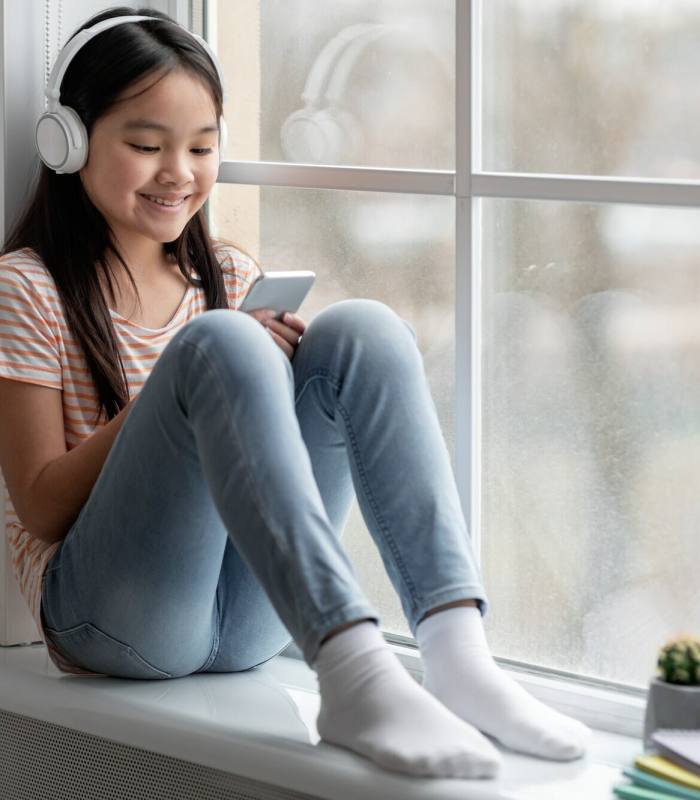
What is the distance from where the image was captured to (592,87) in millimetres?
1525

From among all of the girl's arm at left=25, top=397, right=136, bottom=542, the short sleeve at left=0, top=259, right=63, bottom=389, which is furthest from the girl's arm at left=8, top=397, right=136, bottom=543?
the short sleeve at left=0, top=259, right=63, bottom=389

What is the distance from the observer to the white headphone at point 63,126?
1621 mm

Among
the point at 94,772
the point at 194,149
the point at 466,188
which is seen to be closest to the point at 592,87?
the point at 466,188

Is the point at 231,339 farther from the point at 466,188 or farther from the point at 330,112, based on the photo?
the point at 330,112

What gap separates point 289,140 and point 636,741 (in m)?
0.95

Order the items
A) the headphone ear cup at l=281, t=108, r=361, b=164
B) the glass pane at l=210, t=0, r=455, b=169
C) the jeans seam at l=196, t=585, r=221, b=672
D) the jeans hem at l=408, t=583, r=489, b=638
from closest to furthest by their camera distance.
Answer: the jeans hem at l=408, t=583, r=489, b=638, the jeans seam at l=196, t=585, r=221, b=672, the glass pane at l=210, t=0, r=455, b=169, the headphone ear cup at l=281, t=108, r=361, b=164

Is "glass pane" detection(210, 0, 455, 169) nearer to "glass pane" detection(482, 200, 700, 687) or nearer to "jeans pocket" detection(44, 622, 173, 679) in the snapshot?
"glass pane" detection(482, 200, 700, 687)

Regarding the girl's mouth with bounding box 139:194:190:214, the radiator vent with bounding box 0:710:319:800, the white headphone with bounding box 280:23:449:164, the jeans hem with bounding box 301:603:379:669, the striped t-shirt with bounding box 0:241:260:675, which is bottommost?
the radiator vent with bounding box 0:710:319:800

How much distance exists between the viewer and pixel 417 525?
4.55 feet

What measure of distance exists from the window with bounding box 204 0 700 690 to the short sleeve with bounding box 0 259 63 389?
1.40 ft

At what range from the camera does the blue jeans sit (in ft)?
4.20

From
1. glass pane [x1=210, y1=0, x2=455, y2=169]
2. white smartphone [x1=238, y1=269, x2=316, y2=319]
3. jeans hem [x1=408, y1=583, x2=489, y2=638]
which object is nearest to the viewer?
jeans hem [x1=408, y1=583, x2=489, y2=638]

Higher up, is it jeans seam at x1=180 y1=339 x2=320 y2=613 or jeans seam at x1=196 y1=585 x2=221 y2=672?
jeans seam at x1=180 y1=339 x2=320 y2=613

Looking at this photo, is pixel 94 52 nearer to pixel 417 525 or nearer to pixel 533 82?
pixel 533 82
